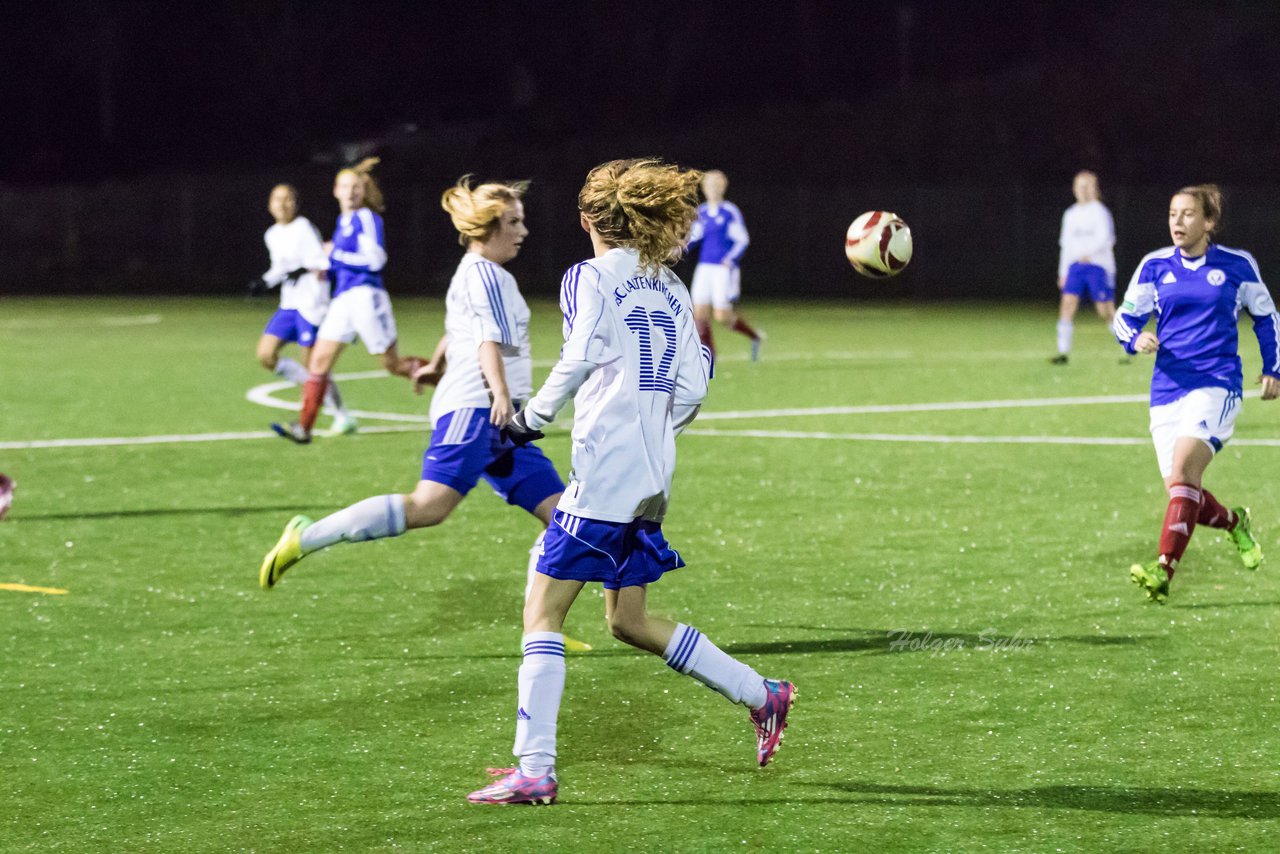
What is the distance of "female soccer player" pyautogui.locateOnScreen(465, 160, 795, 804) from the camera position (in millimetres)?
5695

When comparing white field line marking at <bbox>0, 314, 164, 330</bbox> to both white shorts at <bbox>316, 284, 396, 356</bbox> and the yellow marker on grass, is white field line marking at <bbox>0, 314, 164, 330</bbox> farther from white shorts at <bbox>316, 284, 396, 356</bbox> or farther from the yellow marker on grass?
the yellow marker on grass

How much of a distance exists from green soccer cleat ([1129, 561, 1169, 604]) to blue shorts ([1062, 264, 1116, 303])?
13.8 m

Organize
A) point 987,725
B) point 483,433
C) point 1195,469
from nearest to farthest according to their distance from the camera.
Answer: point 987,725 < point 483,433 < point 1195,469

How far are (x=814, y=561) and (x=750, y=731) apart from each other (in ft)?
10.9

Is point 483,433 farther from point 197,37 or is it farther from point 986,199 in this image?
point 197,37

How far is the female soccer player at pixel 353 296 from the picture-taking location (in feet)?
46.3

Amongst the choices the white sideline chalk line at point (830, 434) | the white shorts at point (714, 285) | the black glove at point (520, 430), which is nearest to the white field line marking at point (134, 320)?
the white shorts at point (714, 285)

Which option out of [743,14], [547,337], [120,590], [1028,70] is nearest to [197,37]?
[743,14]

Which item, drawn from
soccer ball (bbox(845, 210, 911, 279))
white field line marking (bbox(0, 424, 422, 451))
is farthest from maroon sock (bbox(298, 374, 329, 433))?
soccer ball (bbox(845, 210, 911, 279))

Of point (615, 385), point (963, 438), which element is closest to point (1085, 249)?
point (963, 438)

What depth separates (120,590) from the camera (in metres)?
9.21

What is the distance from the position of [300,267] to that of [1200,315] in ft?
27.3

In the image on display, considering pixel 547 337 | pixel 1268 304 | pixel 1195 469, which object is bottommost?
pixel 547 337

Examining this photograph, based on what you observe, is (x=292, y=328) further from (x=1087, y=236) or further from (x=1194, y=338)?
(x=1087, y=236)
